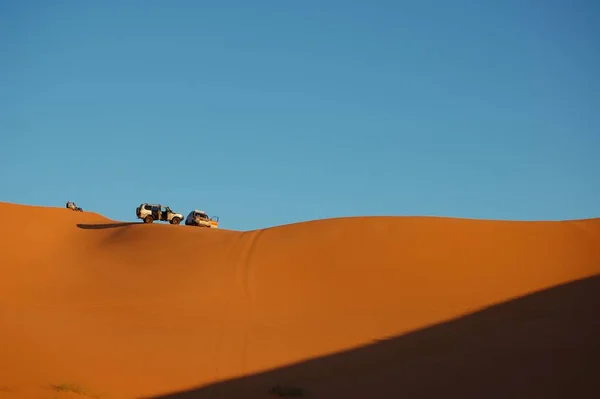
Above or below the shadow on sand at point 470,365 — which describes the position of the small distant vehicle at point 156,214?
above

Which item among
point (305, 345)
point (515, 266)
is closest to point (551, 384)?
point (305, 345)

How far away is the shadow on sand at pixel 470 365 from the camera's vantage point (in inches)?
536

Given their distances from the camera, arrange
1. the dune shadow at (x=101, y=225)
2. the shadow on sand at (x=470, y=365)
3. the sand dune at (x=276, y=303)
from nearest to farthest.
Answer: the shadow on sand at (x=470, y=365), the sand dune at (x=276, y=303), the dune shadow at (x=101, y=225)

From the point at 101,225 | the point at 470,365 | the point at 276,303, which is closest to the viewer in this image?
the point at 470,365

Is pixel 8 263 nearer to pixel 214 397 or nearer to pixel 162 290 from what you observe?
pixel 162 290

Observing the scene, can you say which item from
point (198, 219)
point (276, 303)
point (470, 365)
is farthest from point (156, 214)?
point (470, 365)

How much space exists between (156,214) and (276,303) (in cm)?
1613

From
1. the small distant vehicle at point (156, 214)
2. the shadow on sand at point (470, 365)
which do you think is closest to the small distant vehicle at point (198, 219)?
the small distant vehicle at point (156, 214)

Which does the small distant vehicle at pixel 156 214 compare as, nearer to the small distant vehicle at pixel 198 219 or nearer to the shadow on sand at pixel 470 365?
the small distant vehicle at pixel 198 219

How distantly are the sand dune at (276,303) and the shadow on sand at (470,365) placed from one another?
0.07m

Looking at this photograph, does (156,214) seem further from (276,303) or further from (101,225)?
(276,303)

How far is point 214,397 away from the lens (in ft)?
44.1

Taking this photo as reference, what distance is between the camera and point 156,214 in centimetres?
3606

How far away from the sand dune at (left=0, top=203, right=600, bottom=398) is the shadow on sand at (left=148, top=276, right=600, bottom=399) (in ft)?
0.23
